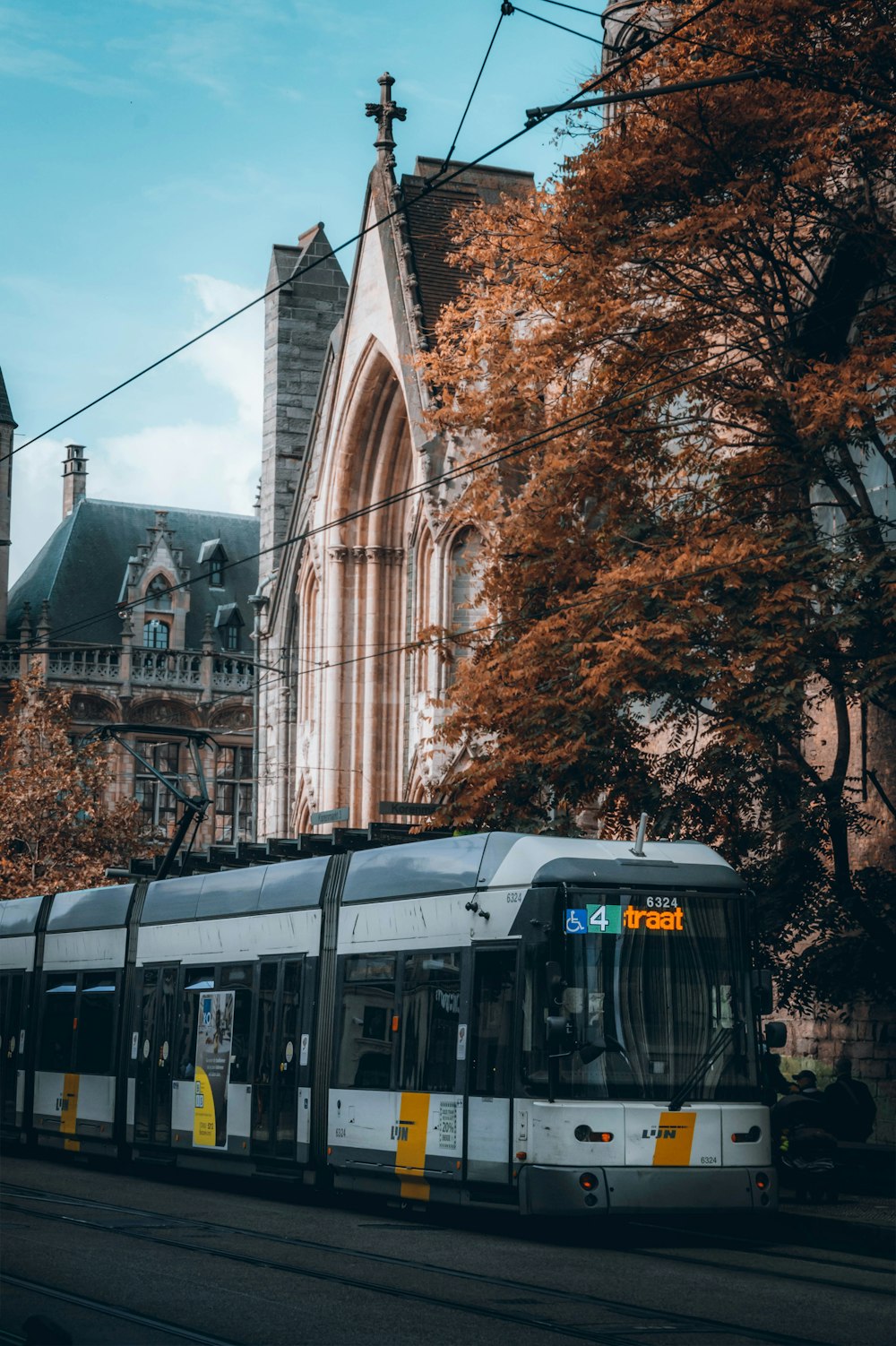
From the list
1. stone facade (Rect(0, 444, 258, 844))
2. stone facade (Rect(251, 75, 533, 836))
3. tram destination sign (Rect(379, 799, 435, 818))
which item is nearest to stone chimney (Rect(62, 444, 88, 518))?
stone facade (Rect(0, 444, 258, 844))

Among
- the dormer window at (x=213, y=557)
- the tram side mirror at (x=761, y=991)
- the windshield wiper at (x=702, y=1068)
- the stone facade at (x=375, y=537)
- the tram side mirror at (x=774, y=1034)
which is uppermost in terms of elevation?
the dormer window at (x=213, y=557)

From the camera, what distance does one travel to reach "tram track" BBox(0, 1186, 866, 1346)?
29.8 feet

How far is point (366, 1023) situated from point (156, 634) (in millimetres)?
57521

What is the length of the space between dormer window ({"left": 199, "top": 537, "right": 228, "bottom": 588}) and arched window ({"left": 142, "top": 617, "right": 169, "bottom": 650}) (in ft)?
9.89

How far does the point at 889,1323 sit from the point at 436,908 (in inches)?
232

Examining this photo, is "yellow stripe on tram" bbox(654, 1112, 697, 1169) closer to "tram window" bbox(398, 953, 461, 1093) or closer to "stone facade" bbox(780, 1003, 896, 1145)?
"tram window" bbox(398, 953, 461, 1093)

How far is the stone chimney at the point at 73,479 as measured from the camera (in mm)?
76750

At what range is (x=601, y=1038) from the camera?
44.3ft

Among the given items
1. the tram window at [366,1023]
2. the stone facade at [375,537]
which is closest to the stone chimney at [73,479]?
the stone facade at [375,537]

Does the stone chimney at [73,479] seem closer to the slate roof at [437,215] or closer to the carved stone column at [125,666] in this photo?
the carved stone column at [125,666]

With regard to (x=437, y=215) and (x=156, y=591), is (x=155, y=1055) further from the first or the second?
(x=156, y=591)

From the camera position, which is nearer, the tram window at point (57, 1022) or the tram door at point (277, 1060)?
the tram door at point (277, 1060)

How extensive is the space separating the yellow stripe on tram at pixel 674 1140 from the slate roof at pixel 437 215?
85.0 ft

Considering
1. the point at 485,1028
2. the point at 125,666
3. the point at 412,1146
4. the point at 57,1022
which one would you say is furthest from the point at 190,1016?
the point at 125,666
